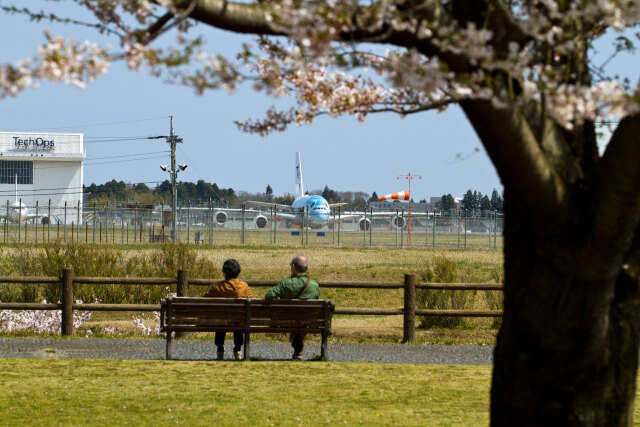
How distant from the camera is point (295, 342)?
1023cm

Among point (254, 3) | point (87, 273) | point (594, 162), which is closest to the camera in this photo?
point (254, 3)

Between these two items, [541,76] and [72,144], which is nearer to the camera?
[541,76]

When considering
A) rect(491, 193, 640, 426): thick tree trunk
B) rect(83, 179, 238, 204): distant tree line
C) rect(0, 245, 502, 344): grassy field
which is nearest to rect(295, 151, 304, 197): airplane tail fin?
rect(83, 179, 238, 204): distant tree line

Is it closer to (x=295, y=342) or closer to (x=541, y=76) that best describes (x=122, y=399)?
(x=295, y=342)

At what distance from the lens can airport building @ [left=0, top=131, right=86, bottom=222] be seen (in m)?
103

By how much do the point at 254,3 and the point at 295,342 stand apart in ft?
22.3

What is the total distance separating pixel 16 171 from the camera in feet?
345

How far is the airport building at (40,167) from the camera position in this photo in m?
103

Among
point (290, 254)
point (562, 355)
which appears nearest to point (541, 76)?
point (562, 355)

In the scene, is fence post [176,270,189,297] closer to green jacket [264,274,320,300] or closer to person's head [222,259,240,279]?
person's head [222,259,240,279]

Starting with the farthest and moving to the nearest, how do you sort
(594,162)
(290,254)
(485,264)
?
(290,254)
(485,264)
(594,162)

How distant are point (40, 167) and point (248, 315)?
100864 mm

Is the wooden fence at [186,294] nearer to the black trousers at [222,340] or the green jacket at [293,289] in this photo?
the black trousers at [222,340]

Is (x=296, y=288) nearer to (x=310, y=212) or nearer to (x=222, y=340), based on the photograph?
(x=222, y=340)
